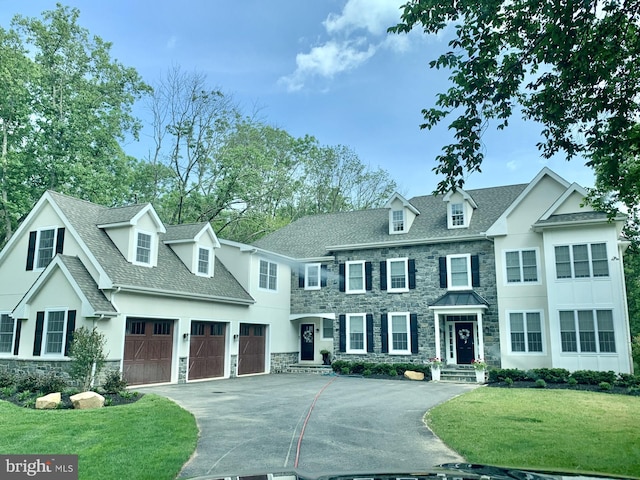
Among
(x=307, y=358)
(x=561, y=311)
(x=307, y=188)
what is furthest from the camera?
(x=307, y=188)

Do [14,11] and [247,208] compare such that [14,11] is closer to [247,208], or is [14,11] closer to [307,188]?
[247,208]

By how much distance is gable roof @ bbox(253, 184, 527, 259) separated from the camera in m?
22.8

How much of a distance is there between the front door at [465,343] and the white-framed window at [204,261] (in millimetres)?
11346

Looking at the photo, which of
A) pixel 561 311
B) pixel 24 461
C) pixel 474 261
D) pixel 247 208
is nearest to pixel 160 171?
pixel 247 208

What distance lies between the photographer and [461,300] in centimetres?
2117

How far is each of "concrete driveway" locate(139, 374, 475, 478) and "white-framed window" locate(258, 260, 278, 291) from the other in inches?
271

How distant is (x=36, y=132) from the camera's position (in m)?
26.6

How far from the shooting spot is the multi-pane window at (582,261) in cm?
1861

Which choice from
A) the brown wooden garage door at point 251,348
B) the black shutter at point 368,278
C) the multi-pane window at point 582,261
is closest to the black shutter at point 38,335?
the brown wooden garage door at point 251,348

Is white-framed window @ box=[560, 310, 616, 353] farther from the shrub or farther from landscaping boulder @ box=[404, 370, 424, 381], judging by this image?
the shrub

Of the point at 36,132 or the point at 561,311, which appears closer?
the point at 561,311

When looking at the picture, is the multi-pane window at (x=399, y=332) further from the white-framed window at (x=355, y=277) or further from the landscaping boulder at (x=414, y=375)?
the white-framed window at (x=355, y=277)

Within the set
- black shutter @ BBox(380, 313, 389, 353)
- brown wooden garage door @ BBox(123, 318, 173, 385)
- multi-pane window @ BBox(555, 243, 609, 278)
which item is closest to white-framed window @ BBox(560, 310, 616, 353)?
multi-pane window @ BBox(555, 243, 609, 278)

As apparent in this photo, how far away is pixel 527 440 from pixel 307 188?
33.1 m
